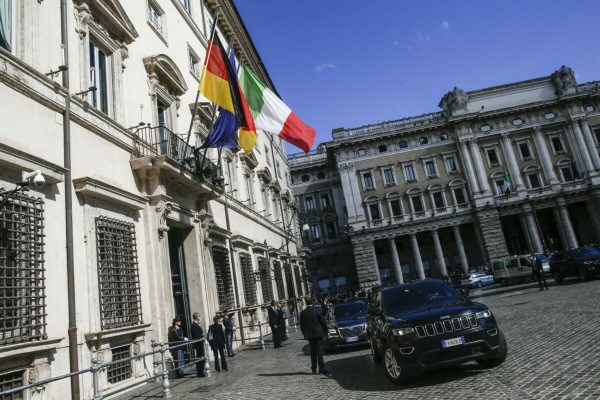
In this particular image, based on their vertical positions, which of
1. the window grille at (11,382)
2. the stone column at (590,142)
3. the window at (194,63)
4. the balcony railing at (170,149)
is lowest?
the window grille at (11,382)

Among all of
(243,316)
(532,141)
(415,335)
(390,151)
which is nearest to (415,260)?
(390,151)

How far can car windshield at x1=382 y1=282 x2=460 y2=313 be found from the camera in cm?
834

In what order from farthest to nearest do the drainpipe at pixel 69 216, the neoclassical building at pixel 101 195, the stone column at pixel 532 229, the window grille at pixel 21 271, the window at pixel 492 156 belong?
the window at pixel 492 156 → the stone column at pixel 532 229 → the drainpipe at pixel 69 216 → the neoclassical building at pixel 101 195 → the window grille at pixel 21 271

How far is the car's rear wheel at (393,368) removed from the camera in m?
7.06

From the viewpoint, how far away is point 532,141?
56938mm

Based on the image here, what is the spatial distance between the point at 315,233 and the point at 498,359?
5653 cm

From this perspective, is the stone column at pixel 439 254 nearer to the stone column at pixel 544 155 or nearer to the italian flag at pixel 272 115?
the stone column at pixel 544 155

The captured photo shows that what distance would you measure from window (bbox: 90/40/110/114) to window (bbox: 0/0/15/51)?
253cm

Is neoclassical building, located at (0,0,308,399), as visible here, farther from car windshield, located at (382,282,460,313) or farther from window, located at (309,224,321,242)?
window, located at (309,224,321,242)

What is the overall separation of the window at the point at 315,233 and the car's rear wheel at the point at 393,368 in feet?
183

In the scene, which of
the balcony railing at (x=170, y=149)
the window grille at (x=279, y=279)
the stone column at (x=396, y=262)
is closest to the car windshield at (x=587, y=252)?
the window grille at (x=279, y=279)

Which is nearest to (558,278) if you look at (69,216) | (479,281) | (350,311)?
(479,281)

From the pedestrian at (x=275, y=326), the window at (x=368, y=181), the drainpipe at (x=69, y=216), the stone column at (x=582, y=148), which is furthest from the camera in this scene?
the window at (x=368, y=181)

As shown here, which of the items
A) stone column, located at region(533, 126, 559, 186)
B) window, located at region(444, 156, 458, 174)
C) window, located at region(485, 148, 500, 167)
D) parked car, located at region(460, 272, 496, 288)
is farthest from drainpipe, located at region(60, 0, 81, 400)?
stone column, located at region(533, 126, 559, 186)
